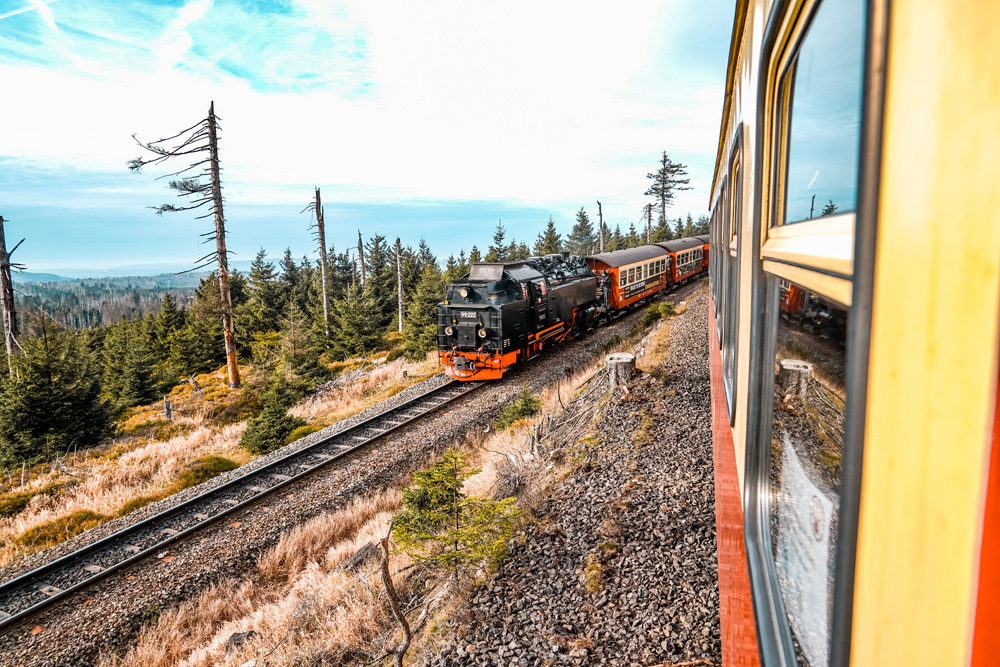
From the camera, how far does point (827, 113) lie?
104 centimetres

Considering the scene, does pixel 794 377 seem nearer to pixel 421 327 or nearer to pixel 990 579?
pixel 990 579

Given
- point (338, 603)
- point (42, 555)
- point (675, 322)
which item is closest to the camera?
point (338, 603)

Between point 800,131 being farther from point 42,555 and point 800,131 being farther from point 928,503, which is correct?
point 42,555

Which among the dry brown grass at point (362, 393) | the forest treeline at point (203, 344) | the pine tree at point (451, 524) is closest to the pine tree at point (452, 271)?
the forest treeline at point (203, 344)

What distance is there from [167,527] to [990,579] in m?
9.74

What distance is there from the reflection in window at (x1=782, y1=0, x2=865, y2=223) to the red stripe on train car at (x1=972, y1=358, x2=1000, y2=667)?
0.47m

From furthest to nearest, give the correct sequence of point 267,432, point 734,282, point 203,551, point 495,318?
point 495,318
point 267,432
point 203,551
point 734,282

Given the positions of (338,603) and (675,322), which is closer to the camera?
(338,603)

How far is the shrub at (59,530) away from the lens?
8562mm

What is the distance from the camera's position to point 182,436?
14625mm

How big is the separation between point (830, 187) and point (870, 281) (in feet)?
1.20

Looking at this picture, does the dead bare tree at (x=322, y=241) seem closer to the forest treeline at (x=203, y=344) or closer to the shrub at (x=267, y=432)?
the forest treeline at (x=203, y=344)

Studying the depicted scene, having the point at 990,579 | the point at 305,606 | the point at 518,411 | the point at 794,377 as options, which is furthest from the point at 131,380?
the point at 990,579

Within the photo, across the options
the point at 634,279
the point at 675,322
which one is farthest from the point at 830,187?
the point at 634,279
